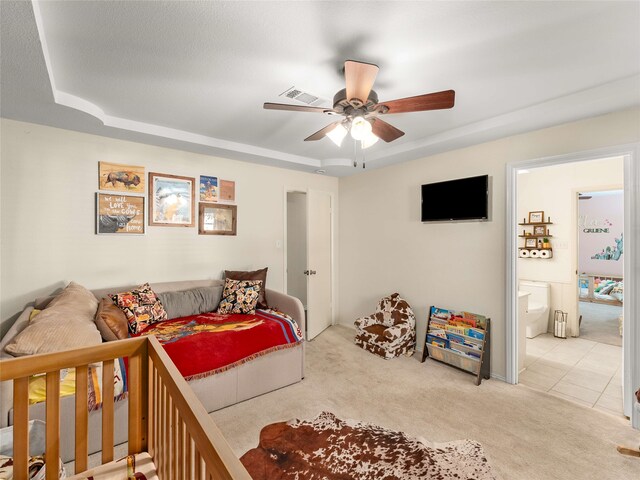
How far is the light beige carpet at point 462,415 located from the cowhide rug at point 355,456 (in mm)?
98

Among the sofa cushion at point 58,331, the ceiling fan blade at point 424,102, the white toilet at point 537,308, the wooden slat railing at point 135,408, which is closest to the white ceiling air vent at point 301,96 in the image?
the ceiling fan blade at point 424,102

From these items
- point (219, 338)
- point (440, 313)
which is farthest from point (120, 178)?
point (440, 313)

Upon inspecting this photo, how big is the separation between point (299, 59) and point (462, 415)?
2.88 metres

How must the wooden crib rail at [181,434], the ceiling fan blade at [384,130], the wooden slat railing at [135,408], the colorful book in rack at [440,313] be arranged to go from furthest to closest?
the colorful book in rack at [440,313] < the ceiling fan blade at [384,130] < the wooden slat railing at [135,408] < the wooden crib rail at [181,434]

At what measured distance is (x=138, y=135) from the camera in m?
2.97

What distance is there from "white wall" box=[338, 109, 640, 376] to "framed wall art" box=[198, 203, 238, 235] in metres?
1.81

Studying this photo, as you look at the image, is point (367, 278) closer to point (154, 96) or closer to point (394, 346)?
point (394, 346)

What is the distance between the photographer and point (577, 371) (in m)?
3.14

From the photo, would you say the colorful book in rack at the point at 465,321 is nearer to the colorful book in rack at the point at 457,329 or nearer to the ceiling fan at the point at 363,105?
the colorful book in rack at the point at 457,329

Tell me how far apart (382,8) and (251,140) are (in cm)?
222

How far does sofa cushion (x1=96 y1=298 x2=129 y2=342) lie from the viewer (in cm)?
222

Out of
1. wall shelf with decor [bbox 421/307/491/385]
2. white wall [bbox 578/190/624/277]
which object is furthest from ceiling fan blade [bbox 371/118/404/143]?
white wall [bbox 578/190/624/277]

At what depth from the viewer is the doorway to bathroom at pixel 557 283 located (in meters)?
3.15

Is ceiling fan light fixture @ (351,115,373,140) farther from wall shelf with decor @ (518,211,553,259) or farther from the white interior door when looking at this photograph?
wall shelf with decor @ (518,211,553,259)
